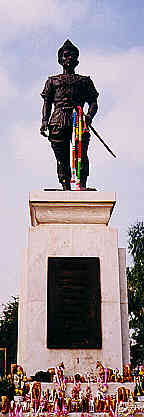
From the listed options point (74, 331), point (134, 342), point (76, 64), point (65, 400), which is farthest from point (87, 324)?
point (134, 342)

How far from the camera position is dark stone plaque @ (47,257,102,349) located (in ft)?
27.6

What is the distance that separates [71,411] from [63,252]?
289 centimetres

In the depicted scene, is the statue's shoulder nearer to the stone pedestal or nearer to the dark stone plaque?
the stone pedestal

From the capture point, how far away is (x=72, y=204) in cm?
939

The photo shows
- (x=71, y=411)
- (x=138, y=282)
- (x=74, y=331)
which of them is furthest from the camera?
(x=138, y=282)

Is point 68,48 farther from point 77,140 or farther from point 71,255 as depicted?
point 71,255

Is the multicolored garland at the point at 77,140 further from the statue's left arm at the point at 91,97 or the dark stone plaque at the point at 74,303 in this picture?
the dark stone plaque at the point at 74,303

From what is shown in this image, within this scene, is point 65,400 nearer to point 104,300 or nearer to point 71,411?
point 71,411

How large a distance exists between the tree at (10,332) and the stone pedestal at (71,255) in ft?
73.0

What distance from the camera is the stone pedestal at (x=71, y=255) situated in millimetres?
8430

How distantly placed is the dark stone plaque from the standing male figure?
6.58ft

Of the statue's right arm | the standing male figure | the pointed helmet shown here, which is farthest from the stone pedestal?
the pointed helmet

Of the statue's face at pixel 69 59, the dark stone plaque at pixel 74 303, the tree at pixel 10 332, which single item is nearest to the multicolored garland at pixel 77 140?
the statue's face at pixel 69 59

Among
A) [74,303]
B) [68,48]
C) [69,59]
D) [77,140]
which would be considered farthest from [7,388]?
[68,48]
